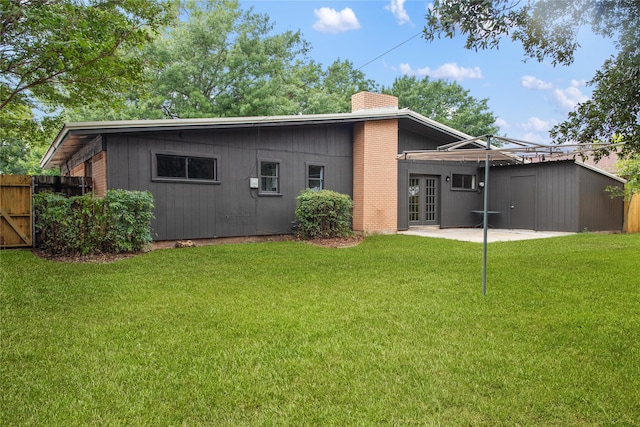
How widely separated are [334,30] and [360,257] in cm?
1166

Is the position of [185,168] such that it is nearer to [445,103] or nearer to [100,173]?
[100,173]

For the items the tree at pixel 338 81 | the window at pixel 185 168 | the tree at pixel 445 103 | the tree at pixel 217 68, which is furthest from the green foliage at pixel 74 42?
the tree at pixel 445 103

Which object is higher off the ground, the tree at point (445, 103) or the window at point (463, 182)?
the tree at point (445, 103)

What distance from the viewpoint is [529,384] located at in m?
2.40

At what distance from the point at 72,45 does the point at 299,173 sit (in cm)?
601

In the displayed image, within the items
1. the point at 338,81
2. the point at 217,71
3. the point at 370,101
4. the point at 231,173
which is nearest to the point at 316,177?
the point at 231,173

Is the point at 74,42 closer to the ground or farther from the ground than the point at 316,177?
farther from the ground

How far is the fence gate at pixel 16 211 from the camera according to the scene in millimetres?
8117

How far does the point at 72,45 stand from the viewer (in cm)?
638

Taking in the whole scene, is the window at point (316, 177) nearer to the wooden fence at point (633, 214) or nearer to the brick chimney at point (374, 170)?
the brick chimney at point (374, 170)

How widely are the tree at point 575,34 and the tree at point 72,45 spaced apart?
19.2 ft

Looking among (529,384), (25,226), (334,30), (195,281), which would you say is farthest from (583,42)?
(334,30)

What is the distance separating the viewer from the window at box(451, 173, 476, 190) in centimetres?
1421

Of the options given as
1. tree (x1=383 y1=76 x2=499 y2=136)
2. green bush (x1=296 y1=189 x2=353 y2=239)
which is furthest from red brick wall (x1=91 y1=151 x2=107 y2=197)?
→ tree (x1=383 y1=76 x2=499 y2=136)
